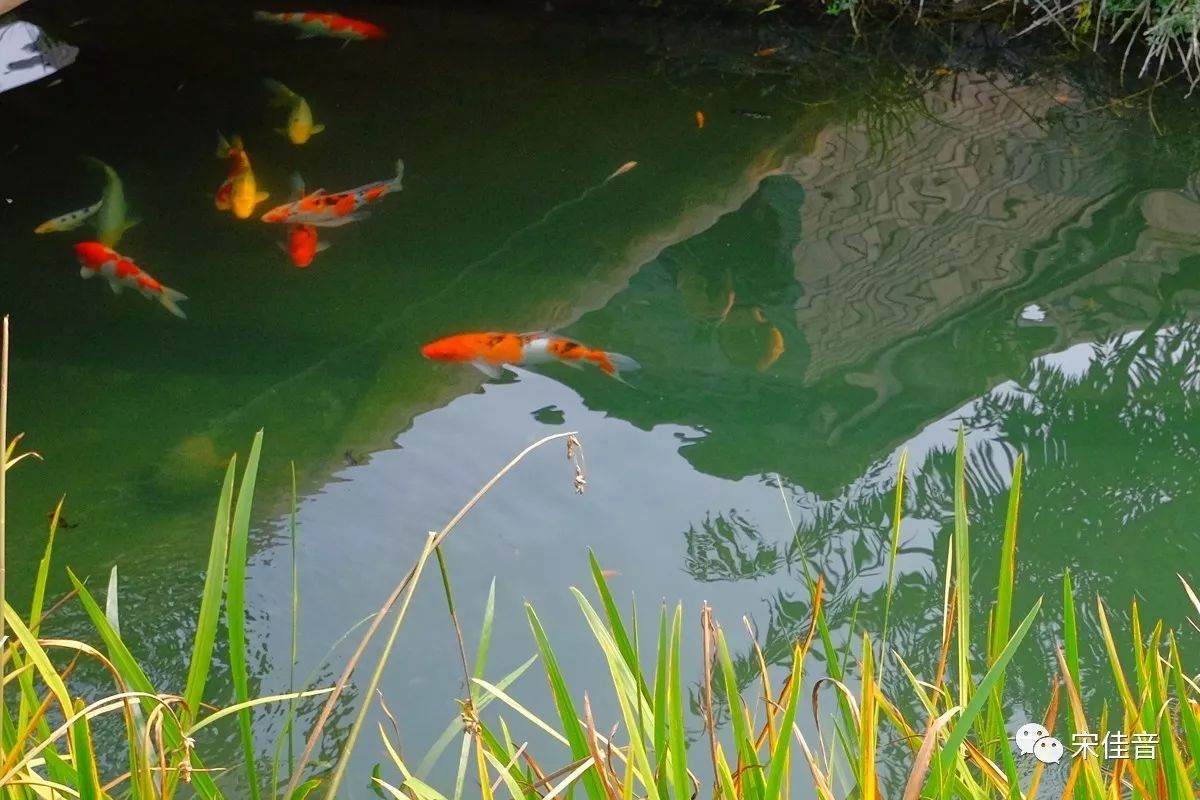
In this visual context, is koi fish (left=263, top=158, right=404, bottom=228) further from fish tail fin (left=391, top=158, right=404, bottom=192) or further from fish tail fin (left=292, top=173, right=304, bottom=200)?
fish tail fin (left=391, top=158, right=404, bottom=192)

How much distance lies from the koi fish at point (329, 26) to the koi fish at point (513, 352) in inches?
111

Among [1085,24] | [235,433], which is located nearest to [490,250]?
[235,433]

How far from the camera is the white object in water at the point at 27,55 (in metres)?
5.40

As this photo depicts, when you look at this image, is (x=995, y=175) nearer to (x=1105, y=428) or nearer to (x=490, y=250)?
(x=1105, y=428)

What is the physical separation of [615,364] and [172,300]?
1.63 m

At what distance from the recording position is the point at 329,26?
559cm

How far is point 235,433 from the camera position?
10.8ft

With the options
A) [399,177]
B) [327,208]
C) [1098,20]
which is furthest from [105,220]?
[1098,20]

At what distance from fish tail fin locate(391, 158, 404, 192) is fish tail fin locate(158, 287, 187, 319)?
1.07m

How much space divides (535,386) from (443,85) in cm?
262

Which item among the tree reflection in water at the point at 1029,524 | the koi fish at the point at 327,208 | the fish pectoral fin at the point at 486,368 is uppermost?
the koi fish at the point at 327,208

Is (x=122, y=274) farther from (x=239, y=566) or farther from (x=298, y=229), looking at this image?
(x=239, y=566)

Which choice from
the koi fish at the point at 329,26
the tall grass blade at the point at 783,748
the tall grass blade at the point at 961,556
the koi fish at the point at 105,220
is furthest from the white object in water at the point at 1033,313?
the koi fish at the point at 329,26

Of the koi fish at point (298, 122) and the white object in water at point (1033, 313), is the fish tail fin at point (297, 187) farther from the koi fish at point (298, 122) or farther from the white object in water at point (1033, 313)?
the white object in water at point (1033, 313)
